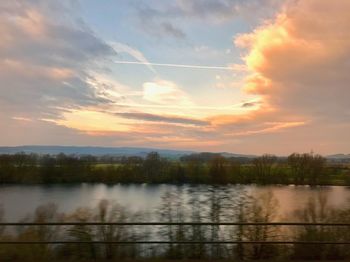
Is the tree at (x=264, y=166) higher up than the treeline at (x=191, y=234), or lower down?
higher up

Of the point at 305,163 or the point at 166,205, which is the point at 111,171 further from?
the point at 166,205

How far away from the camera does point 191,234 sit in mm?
8867

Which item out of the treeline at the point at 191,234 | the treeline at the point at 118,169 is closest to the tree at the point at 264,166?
the treeline at the point at 118,169

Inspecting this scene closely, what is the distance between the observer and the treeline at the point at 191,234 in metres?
8.52

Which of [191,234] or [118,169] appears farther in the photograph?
[118,169]

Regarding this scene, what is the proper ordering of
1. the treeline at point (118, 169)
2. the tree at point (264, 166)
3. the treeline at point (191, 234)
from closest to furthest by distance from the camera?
the treeline at point (191, 234)
the tree at point (264, 166)
the treeline at point (118, 169)

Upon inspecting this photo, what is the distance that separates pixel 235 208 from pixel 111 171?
46.8 m

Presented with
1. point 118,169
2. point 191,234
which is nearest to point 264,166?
point 118,169

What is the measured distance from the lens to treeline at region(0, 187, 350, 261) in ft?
28.0

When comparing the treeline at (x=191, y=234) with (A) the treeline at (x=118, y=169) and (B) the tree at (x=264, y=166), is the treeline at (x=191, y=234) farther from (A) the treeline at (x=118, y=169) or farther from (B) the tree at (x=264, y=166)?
(A) the treeline at (x=118, y=169)

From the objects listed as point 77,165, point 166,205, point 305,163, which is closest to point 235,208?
point 166,205

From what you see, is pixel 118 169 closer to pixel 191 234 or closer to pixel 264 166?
pixel 264 166

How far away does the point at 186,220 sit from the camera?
927 cm

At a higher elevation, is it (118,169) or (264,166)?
(264,166)
